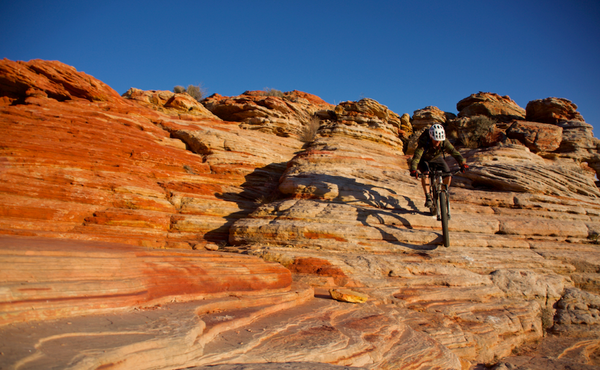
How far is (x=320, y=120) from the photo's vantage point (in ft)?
74.7

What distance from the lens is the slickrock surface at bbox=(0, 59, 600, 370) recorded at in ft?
11.0

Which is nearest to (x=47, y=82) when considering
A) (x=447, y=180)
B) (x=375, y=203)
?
(x=375, y=203)

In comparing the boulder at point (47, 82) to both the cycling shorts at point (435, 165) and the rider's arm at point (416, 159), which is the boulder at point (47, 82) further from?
the cycling shorts at point (435, 165)

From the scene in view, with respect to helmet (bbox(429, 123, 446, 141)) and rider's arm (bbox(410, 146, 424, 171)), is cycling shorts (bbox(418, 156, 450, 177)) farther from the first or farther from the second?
helmet (bbox(429, 123, 446, 141))

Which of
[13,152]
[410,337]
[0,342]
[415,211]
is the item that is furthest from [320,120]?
[0,342]

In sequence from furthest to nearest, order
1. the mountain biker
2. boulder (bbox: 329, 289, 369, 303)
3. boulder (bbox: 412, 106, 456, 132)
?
boulder (bbox: 412, 106, 456, 132), the mountain biker, boulder (bbox: 329, 289, 369, 303)

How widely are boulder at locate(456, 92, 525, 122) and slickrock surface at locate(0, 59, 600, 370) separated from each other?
14.3 metres

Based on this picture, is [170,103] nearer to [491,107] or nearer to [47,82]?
[47,82]

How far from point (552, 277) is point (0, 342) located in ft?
32.1

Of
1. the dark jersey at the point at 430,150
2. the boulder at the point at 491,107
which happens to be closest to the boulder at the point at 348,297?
the dark jersey at the point at 430,150

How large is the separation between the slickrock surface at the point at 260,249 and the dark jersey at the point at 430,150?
1.78 m

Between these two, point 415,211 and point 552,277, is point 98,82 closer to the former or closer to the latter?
point 415,211

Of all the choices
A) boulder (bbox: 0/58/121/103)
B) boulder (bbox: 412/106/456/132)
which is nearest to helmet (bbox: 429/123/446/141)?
boulder (bbox: 0/58/121/103)

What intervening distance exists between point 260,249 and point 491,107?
26793 millimetres
